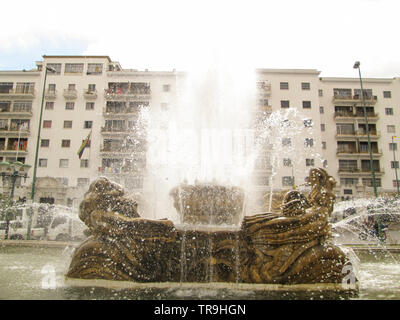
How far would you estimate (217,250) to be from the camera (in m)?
6.62

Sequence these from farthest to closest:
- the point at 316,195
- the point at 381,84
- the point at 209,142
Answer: the point at 381,84 → the point at 209,142 → the point at 316,195

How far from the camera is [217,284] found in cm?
645

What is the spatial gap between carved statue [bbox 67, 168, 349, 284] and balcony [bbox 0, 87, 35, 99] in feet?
136

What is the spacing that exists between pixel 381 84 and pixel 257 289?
156 ft

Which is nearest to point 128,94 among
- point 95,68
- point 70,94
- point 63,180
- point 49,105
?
point 95,68

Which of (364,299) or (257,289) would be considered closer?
(364,299)

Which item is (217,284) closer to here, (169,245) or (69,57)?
(169,245)

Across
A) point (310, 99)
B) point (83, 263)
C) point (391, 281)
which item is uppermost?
point (310, 99)

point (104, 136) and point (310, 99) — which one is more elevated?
point (310, 99)

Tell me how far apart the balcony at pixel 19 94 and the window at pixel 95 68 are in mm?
8073

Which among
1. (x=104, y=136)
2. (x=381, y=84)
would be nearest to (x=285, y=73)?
(x=381, y=84)

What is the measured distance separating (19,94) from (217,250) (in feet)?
146

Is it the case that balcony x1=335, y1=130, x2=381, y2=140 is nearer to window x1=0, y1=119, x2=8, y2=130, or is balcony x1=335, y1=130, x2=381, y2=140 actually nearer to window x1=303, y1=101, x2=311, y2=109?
window x1=303, y1=101, x2=311, y2=109

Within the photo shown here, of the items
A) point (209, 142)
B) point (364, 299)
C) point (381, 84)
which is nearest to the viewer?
point (364, 299)
